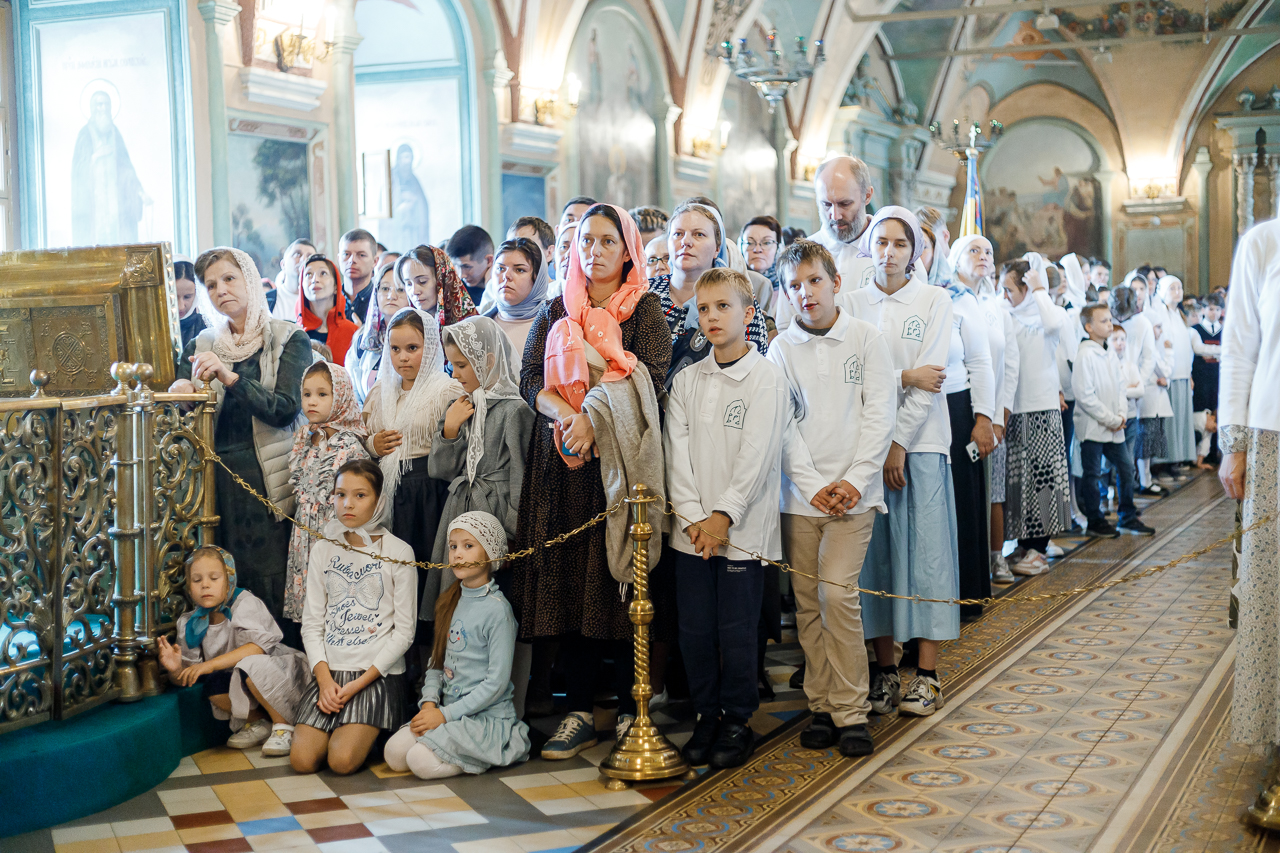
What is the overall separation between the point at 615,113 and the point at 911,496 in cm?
1009

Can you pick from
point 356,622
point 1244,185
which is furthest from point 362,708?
point 1244,185

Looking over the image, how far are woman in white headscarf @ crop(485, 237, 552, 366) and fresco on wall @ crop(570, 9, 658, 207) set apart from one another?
8358mm

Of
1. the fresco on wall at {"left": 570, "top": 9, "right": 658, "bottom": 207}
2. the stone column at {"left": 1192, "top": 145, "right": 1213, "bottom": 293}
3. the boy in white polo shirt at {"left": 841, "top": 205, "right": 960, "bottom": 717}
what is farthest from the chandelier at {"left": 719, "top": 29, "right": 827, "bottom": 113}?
the stone column at {"left": 1192, "top": 145, "right": 1213, "bottom": 293}

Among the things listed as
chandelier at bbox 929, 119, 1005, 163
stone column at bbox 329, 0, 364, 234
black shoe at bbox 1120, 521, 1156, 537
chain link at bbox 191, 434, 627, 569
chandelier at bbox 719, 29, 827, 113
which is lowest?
black shoe at bbox 1120, 521, 1156, 537

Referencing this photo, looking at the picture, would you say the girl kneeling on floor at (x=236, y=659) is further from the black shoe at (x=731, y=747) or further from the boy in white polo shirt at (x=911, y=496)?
the boy in white polo shirt at (x=911, y=496)

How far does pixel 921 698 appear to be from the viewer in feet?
15.5

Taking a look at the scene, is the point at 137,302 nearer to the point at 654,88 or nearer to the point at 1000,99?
the point at 654,88

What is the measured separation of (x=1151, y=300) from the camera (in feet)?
38.9

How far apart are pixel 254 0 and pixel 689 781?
720 centimetres

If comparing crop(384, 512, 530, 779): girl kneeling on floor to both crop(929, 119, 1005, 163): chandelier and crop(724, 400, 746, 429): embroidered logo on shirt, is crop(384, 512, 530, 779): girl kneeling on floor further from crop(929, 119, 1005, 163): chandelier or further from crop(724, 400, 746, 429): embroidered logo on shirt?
crop(929, 119, 1005, 163): chandelier

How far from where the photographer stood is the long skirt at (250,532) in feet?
16.0

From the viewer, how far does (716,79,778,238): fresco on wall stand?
16.5 metres

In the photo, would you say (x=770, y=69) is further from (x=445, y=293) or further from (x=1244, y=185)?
(x=1244, y=185)

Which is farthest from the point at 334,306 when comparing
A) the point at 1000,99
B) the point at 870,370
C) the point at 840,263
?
the point at 1000,99
